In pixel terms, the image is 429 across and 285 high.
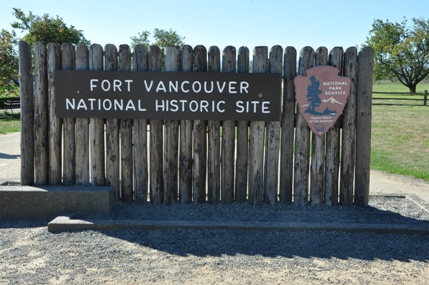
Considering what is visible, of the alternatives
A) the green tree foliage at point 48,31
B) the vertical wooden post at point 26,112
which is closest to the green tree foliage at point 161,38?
the green tree foliage at point 48,31

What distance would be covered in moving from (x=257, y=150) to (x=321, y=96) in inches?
40.3

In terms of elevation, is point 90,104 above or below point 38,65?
below

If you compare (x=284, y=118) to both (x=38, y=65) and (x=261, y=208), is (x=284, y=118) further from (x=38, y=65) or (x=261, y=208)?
(x=38, y=65)

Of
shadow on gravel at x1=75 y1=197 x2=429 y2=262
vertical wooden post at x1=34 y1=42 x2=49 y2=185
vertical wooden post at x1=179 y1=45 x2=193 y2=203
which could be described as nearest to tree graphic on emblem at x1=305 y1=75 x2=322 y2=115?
shadow on gravel at x1=75 y1=197 x2=429 y2=262

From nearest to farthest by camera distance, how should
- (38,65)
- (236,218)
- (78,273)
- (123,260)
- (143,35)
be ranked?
(78,273), (123,260), (236,218), (38,65), (143,35)

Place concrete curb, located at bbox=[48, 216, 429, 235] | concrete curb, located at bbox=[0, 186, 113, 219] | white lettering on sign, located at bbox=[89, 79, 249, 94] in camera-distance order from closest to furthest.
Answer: concrete curb, located at bbox=[48, 216, 429, 235]
concrete curb, located at bbox=[0, 186, 113, 219]
white lettering on sign, located at bbox=[89, 79, 249, 94]

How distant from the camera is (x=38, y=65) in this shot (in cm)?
613

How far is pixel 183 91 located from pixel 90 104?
3.76 feet

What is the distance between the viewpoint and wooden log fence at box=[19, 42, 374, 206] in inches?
240

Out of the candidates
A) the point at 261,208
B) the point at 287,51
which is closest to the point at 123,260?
the point at 261,208

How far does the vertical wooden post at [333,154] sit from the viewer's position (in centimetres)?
609

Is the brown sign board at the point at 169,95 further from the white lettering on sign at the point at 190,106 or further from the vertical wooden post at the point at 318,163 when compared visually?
the vertical wooden post at the point at 318,163

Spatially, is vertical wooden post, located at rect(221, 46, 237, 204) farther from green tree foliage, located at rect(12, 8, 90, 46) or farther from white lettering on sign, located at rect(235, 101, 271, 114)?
green tree foliage, located at rect(12, 8, 90, 46)

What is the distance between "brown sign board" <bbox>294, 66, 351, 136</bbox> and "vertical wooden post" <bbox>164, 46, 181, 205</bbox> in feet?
4.93
